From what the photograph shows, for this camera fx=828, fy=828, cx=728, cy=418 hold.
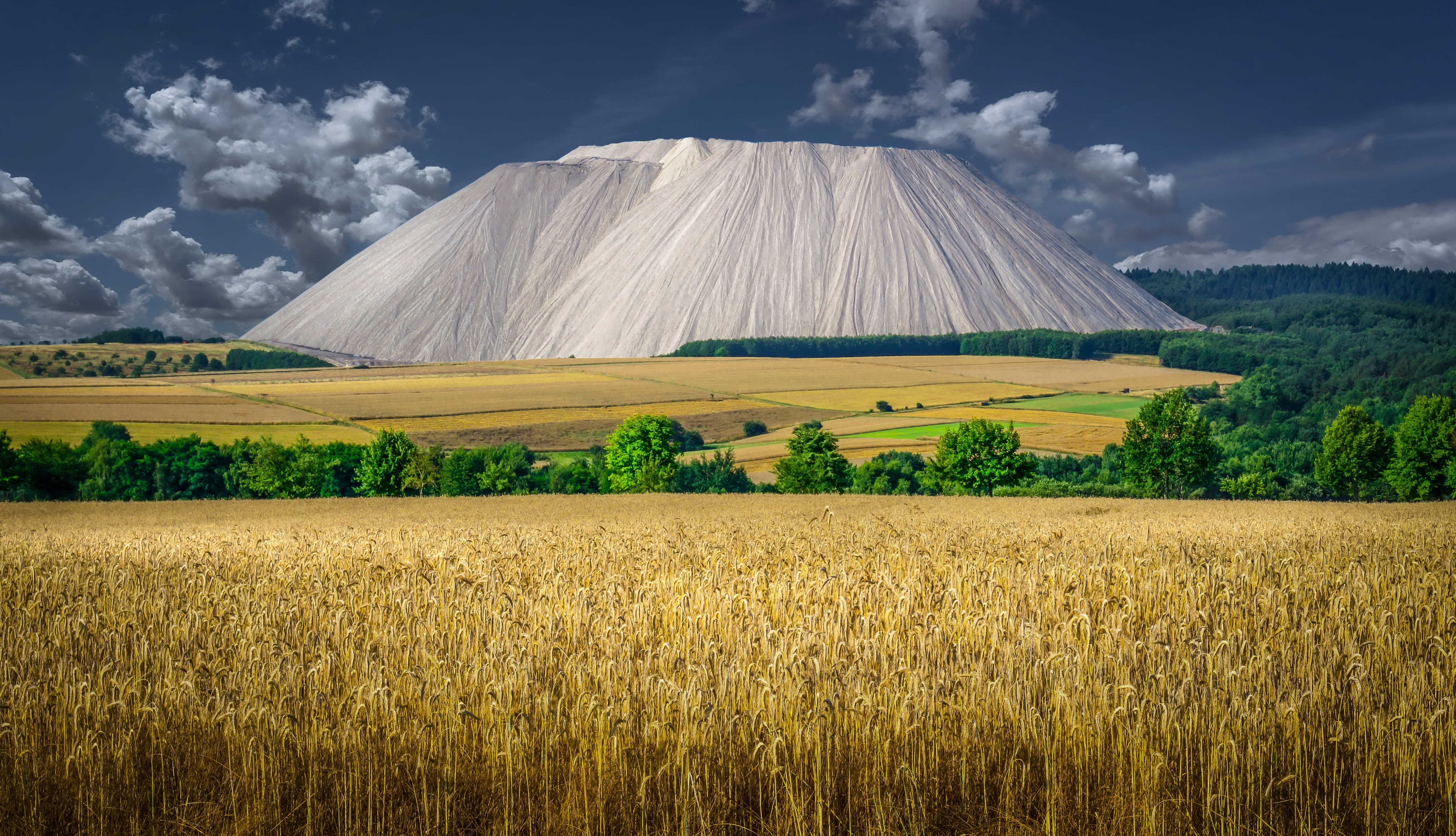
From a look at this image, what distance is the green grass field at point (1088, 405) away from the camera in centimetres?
8644

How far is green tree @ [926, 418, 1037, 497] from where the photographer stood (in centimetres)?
5891

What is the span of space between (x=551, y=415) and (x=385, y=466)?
24.1m

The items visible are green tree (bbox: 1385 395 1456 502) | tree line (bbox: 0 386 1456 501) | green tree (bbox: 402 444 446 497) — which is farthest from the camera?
green tree (bbox: 402 444 446 497)

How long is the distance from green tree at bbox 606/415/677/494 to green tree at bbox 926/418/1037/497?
779 inches

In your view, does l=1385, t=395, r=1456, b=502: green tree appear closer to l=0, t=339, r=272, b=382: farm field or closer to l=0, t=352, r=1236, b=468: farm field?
l=0, t=352, r=1236, b=468: farm field

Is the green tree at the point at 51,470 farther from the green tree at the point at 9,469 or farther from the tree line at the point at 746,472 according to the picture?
the green tree at the point at 9,469

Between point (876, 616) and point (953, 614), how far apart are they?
0.84 meters

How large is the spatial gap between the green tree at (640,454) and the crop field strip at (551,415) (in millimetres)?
13923

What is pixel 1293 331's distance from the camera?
172 m

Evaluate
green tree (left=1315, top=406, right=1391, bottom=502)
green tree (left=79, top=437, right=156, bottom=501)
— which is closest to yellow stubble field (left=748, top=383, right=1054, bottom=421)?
green tree (left=1315, top=406, right=1391, bottom=502)

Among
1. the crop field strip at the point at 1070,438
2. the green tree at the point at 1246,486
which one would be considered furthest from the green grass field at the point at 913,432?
the green tree at the point at 1246,486

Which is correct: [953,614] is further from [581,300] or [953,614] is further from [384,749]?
[581,300]

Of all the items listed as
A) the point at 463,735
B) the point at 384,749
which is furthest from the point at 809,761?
the point at 384,749

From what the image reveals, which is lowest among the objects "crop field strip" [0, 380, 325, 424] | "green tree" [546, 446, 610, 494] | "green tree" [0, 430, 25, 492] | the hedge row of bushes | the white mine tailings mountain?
"green tree" [546, 446, 610, 494]
